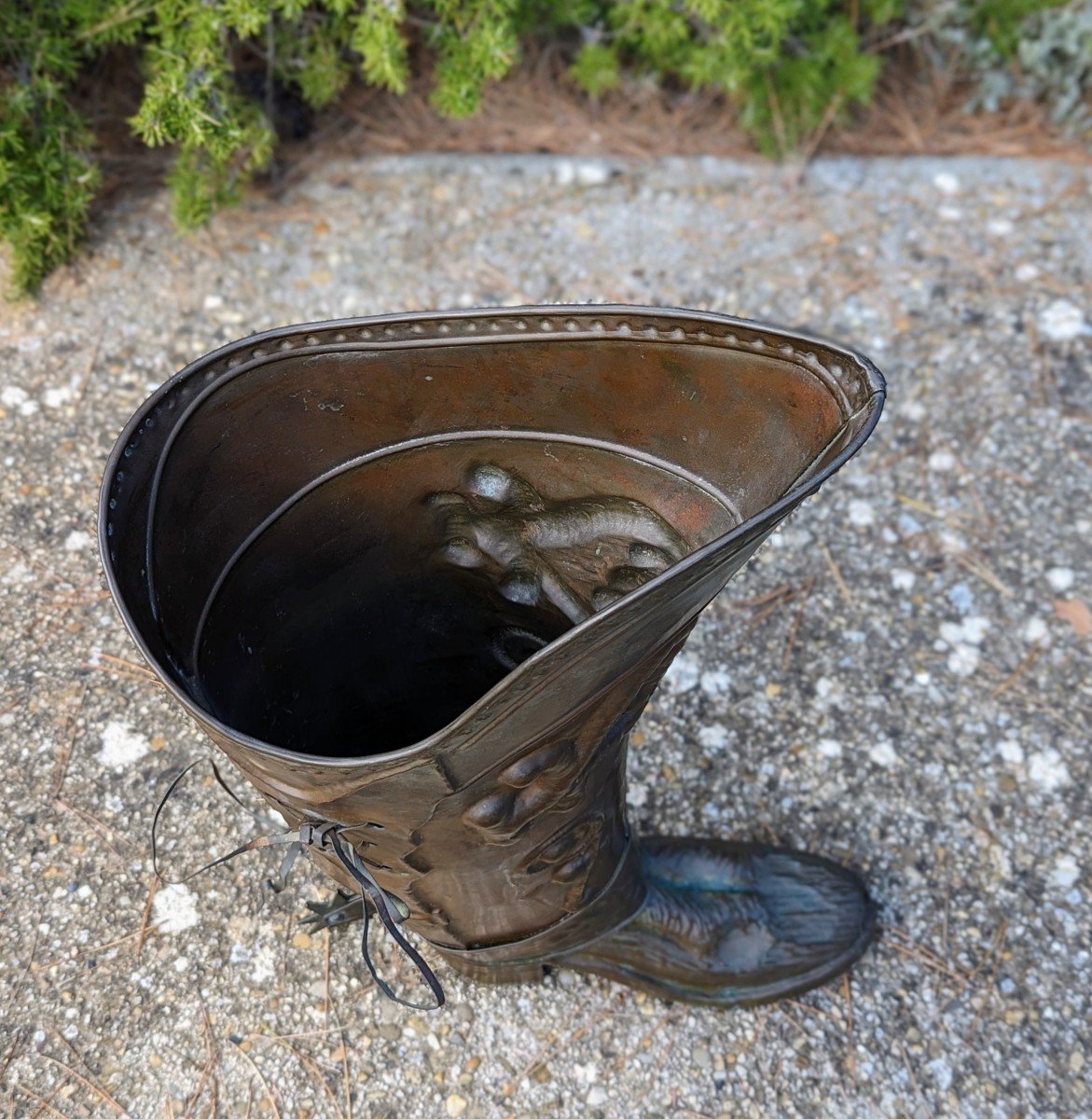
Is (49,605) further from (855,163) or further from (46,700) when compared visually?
→ (855,163)

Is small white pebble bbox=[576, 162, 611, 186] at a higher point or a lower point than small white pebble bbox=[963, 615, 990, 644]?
higher

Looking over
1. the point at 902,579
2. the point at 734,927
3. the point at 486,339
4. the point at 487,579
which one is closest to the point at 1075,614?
the point at 902,579

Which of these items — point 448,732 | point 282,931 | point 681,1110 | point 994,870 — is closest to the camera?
point 448,732

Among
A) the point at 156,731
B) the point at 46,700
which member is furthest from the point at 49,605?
the point at 156,731

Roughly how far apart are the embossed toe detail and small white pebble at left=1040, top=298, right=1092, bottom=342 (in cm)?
154

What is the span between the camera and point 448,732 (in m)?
1.06

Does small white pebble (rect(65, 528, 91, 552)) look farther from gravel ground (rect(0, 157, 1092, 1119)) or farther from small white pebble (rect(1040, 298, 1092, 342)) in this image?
small white pebble (rect(1040, 298, 1092, 342))

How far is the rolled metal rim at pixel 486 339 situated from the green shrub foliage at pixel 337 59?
1162mm

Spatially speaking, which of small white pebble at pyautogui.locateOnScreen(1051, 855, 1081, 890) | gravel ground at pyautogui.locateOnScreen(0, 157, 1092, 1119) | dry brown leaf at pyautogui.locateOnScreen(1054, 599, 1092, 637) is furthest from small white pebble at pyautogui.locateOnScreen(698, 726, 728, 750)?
dry brown leaf at pyautogui.locateOnScreen(1054, 599, 1092, 637)

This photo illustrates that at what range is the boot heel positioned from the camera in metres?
1.71

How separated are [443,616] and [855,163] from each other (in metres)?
2.03

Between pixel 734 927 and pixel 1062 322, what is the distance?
1.80 meters

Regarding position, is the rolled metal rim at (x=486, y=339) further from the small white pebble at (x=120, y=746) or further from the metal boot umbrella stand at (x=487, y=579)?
the small white pebble at (x=120, y=746)

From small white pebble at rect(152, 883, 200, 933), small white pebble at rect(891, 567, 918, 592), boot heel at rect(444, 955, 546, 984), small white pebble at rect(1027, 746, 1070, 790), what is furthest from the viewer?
small white pebble at rect(891, 567, 918, 592)
